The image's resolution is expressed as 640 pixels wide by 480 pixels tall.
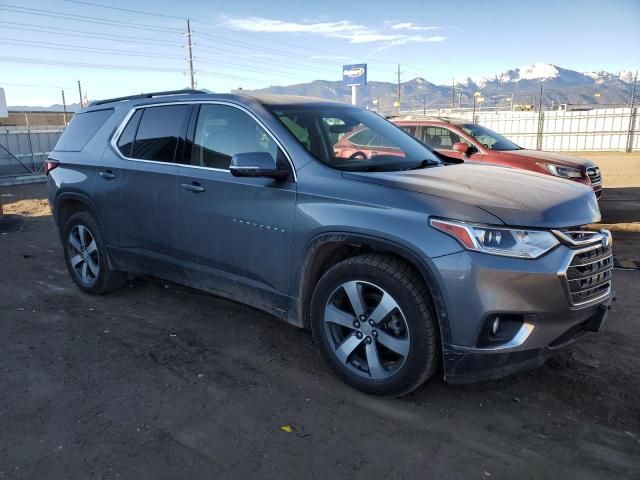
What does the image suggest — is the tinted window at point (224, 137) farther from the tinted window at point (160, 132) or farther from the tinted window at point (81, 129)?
the tinted window at point (81, 129)

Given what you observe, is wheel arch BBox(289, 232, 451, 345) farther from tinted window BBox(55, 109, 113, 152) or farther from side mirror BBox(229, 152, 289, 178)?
tinted window BBox(55, 109, 113, 152)

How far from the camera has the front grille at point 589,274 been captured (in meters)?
2.83

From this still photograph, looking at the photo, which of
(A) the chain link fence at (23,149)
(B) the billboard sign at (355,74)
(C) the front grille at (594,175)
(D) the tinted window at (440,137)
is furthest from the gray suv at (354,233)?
(B) the billboard sign at (355,74)

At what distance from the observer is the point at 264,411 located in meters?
3.08

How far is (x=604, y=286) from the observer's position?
313 cm

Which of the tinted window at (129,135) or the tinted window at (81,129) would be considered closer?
the tinted window at (129,135)

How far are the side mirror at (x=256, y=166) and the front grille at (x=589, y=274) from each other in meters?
1.80

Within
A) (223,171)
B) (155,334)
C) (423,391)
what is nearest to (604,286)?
(423,391)

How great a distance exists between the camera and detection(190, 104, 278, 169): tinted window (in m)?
3.71

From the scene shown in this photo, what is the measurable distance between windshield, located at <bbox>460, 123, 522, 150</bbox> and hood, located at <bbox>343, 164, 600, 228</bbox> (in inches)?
230

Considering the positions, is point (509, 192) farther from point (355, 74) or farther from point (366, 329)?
point (355, 74)

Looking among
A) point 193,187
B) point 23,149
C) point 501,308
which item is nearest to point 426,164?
point 501,308

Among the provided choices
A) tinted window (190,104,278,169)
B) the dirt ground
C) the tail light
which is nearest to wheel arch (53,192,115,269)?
the tail light

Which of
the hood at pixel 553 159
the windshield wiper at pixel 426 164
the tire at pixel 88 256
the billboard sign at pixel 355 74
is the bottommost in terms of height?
the tire at pixel 88 256
